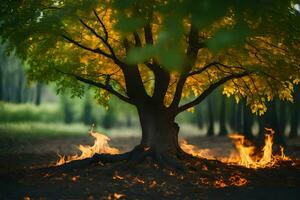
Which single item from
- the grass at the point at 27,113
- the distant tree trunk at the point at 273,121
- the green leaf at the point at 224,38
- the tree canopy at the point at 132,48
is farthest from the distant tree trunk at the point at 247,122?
the green leaf at the point at 224,38

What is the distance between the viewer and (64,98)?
57.2 metres

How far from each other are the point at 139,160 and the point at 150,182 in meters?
1.74

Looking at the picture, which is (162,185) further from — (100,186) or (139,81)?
(139,81)

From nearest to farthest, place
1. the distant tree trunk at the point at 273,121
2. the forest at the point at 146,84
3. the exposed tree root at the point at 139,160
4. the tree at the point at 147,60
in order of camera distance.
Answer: the forest at the point at 146,84, the tree at the point at 147,60, the exposed tree root at the point at 139,160, the distant tree trunk at the point at 273,121

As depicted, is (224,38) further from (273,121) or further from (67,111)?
(67,111)

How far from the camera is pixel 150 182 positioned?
13.4 m

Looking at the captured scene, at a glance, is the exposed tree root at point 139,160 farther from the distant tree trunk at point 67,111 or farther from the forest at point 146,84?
the distant tree trunk at point 67,111

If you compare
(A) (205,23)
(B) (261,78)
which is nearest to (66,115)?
(B) (261,78)

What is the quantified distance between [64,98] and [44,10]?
143ft

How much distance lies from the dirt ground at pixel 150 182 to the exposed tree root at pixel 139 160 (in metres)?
0.19

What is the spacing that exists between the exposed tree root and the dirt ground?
0.62 feet

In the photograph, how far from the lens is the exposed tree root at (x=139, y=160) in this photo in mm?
14841

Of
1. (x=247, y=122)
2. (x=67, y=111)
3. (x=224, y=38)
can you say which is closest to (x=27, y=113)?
(x=67, y=111)

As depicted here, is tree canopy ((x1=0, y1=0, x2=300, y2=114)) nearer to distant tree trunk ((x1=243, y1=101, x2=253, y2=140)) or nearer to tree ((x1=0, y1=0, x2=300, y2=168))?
tree ((x1=0, y1=0, x2=300, y2=168))
